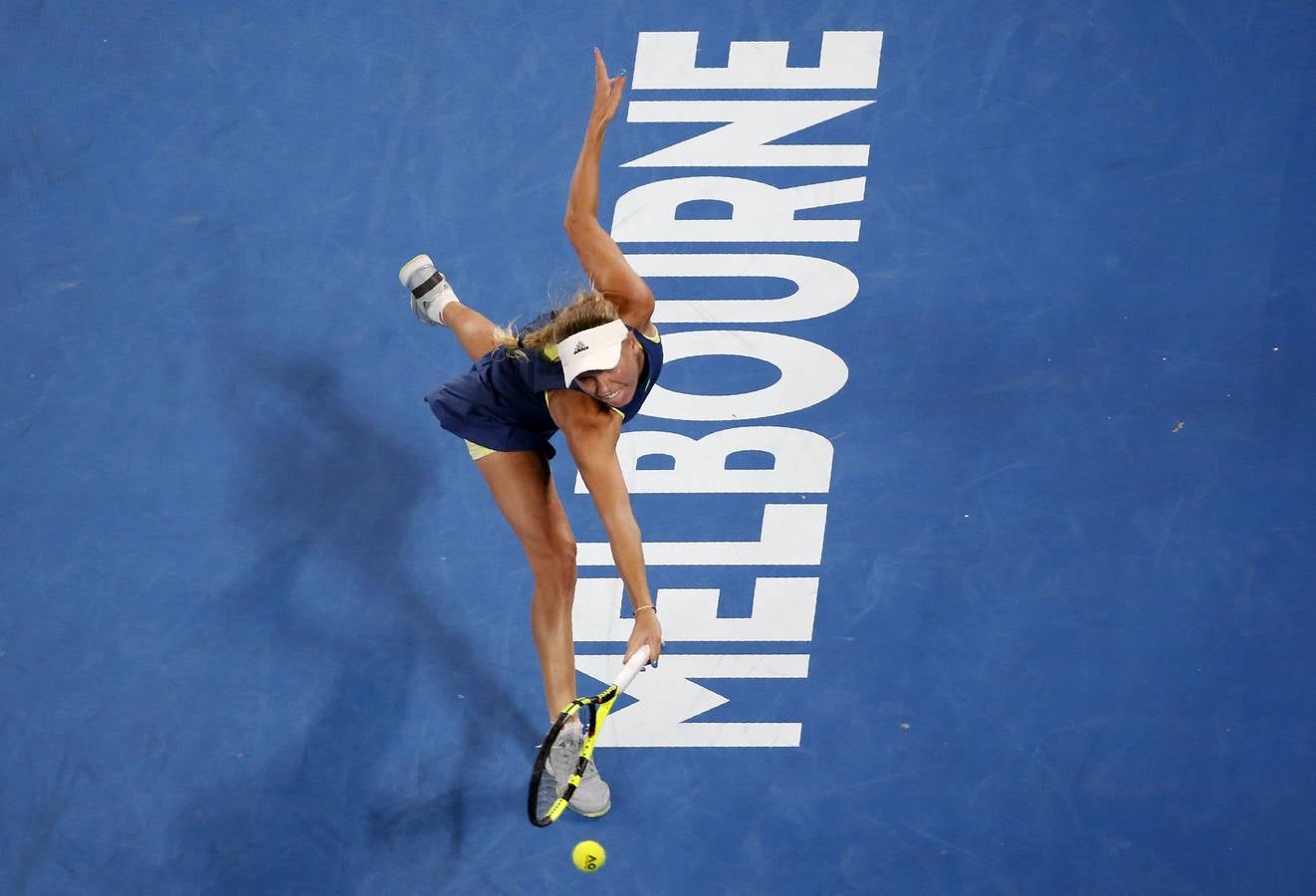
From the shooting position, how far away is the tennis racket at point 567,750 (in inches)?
181

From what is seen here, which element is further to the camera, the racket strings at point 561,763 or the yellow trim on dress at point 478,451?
the yellow trim on dress at point 478,451

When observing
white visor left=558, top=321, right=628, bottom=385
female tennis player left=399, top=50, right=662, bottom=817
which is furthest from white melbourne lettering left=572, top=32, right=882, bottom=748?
white visor left=558, top=321, right=628, bottom=385

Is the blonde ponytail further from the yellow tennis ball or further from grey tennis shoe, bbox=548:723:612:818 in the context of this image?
the yellow tennis ball

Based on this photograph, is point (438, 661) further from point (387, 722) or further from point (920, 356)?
point (920, 356)

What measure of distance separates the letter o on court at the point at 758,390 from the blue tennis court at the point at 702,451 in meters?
0.02

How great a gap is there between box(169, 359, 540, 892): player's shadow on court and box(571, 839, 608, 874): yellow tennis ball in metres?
0.59

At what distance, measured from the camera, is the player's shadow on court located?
573 centimetres

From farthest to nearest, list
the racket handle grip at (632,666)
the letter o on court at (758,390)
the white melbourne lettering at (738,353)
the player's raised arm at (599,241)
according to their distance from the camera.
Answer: the letter o on court at (758,390) < the white melbourne lettering at (738,353) < the player's raised arm at (599,241) < the racket handle grip at (632,666)

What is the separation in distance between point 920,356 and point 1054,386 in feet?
1.93

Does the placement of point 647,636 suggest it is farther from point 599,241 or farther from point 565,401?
point 599,241

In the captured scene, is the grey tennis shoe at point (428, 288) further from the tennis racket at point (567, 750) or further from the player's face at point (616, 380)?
the tennis racket at point (567, 750)

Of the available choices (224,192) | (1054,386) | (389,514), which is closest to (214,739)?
(389,514)

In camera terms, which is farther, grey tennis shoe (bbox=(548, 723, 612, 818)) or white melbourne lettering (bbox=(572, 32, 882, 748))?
white melbourne lettering (bbox=(572, 32, 882, 748))

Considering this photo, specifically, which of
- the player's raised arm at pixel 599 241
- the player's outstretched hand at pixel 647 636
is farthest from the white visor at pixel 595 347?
the player's outstretched hand at pixel 647 636
